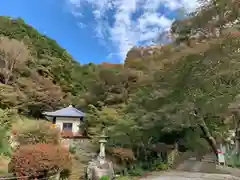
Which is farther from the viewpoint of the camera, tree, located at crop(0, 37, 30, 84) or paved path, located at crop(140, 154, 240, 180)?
tree, located at crop(0, 37, 30, 84)

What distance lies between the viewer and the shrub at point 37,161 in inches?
254

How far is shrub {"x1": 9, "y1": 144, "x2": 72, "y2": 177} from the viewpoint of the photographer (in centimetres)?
646

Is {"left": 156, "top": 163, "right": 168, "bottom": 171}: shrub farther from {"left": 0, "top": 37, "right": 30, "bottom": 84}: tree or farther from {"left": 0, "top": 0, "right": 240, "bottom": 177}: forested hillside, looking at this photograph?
{"left": 0, "top": 37, "right": 30, "bottom": 84}: tree

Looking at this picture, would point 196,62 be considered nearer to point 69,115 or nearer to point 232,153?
point 232,153

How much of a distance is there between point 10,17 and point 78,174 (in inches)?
1119

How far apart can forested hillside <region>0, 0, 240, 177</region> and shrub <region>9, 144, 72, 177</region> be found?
5204 mm

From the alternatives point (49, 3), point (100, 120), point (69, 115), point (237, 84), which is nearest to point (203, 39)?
point (237, 84)

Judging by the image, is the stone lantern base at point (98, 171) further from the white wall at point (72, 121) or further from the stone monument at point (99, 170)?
the white wall at point (72, 121)

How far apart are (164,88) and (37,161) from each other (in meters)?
7.09

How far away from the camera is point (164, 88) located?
11.5 m

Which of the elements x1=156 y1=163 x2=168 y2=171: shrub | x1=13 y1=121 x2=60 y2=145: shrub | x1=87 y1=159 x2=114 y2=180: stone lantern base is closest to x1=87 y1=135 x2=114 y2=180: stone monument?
x1=87 y1=159 x2=114 y2=180: stone lantern base

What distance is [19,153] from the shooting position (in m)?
6.65

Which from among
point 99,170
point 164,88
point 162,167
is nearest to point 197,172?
point 162,167

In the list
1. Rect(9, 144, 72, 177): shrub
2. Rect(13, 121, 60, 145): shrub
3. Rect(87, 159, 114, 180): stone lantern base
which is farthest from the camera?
Rect(13, 121, 60, 145): shrub
